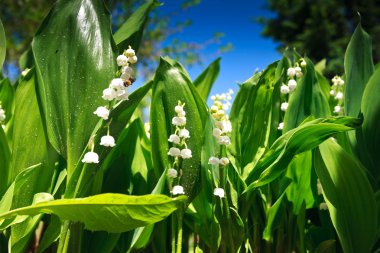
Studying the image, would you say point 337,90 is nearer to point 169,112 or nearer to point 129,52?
point 169,112

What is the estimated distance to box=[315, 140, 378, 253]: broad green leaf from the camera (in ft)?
2.92

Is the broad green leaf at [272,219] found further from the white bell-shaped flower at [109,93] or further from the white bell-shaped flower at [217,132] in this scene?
the white bell-shaped flower at [109,93]

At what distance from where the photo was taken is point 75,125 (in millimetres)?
857

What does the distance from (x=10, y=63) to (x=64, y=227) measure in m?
7.52

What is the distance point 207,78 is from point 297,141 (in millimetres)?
592

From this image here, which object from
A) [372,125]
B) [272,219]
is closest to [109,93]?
[272,219]

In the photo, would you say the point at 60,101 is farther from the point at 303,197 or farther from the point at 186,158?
the point at 303,197

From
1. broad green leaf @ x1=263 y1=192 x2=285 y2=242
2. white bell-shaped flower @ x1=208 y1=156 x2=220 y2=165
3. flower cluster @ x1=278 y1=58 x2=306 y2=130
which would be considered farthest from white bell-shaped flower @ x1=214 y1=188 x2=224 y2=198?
flower cluster @ x1=278 y1=58 x2=306 y2=130

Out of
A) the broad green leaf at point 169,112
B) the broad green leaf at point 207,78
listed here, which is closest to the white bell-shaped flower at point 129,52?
the broad green leaf at point 169,112

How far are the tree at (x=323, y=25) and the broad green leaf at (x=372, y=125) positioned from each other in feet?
51.4

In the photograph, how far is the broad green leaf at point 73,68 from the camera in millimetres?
855

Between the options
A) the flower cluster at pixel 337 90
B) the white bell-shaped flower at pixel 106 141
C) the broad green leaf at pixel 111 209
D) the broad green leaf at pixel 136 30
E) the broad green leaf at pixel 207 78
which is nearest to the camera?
the broad green leaf at pixel 111 209

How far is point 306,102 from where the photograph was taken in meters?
1.05

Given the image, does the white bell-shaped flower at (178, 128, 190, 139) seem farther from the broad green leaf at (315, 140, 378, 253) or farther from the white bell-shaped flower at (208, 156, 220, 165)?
the broad green leaf at (315, 140, 378, 253)
